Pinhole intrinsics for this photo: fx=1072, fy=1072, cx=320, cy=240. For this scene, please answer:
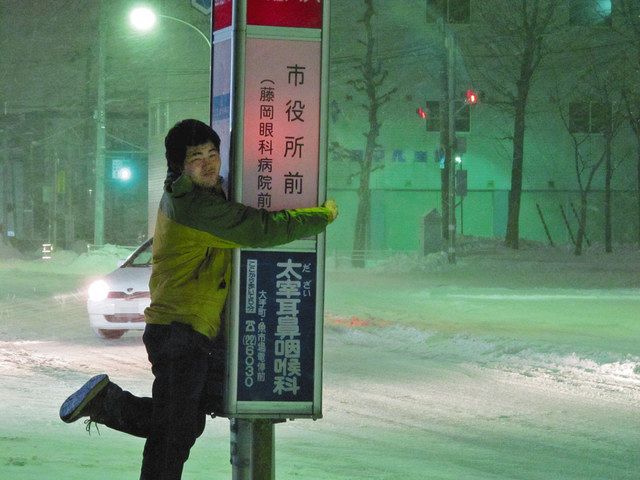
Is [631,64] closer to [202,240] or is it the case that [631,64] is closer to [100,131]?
[100,131]

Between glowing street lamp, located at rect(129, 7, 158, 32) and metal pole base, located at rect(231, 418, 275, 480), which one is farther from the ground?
glowing street lamp, located at rect(129, 7, 158, 32)

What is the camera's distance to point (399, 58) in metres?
48.5

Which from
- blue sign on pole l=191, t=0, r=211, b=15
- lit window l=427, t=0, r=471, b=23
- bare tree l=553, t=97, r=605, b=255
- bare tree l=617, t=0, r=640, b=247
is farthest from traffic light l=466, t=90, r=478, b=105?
lit window l=427, t=0, r=471, b=23

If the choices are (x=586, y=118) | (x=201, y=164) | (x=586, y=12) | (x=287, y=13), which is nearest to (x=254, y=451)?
(x=201, y=164)

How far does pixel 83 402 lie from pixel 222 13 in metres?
1.96

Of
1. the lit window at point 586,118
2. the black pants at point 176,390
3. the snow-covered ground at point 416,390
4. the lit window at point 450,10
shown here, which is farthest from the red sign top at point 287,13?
the lit window at point 450,10

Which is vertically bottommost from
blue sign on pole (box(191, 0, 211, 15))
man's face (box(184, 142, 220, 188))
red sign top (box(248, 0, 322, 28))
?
man's face (box(184, 142, 220, 188))

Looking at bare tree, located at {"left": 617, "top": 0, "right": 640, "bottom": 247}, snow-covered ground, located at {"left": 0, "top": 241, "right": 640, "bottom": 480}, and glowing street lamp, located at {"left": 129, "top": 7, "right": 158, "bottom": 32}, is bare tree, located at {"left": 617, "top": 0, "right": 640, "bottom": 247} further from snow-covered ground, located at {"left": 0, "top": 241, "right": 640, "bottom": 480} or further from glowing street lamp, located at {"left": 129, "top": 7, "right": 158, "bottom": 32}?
glowing street lamp, located at {"left": 129, "top": 7, "right": 158, "bottom": 32}

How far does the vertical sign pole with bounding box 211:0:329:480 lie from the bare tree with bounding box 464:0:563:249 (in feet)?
125

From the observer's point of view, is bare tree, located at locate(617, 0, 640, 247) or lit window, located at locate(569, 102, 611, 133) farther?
lit window, located at locate(569, 102, 611, 133)

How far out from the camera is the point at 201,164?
15.9 feet

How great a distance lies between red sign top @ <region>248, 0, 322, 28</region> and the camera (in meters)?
4.93

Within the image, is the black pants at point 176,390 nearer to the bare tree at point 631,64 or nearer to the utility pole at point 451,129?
the utility pole at point 451,129

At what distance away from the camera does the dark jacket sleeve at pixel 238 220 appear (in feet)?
15.5
